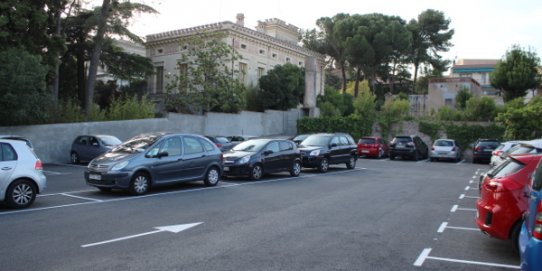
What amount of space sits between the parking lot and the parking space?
0.05 ft

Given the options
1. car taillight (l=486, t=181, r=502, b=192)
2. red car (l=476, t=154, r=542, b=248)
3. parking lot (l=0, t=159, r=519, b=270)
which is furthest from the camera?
car taillight (l=486, t=181, r=502, b=192)

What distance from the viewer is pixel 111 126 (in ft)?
87.8

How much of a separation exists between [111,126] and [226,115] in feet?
32.1

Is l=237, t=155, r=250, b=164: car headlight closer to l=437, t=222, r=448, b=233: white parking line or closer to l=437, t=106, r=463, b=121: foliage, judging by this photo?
l=437, t=222, r=448, b=233: white parking line

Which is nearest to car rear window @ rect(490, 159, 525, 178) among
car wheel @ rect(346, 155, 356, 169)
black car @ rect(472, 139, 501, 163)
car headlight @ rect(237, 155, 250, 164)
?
car headlight @ rect(237, 155, 250, 164)

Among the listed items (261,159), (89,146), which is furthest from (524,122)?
(89,146)

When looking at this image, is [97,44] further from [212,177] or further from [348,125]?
[348,125]

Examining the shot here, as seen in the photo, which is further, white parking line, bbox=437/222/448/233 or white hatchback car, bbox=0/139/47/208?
white hatchback car, bbox=0/139/47/208

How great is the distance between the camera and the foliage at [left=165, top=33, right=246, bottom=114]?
33531 mm

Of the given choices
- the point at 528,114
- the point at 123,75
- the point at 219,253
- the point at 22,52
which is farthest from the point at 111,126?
the point at 528,114

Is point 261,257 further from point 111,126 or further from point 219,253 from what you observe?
point 111,126

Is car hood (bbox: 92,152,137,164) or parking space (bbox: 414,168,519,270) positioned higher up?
car hood (bbox: 92,152,137,164)

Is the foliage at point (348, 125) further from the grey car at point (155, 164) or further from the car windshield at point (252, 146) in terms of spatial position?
the grey car at point (155, 164)

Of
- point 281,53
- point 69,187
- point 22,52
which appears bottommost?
point 69,187
